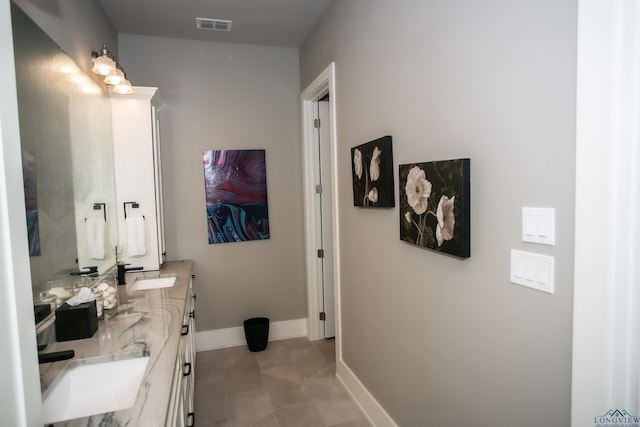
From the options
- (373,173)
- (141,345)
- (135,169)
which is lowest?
(141,345)

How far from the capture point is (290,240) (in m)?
3.79

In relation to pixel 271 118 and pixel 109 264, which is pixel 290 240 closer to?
pixel 271 118

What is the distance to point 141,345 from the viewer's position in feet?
4.91

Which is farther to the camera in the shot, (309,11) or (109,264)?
(309,11)

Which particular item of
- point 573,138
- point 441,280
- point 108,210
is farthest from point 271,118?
point 573,138

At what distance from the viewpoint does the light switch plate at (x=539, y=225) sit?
3.55 ft

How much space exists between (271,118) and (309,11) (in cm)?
107

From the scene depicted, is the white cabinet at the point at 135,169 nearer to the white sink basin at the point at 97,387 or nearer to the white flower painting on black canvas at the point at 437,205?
the white sink basin at the point at 97,387

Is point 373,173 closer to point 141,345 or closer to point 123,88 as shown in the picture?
point 141,345

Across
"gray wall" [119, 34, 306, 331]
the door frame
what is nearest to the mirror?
"gray wall" [119, 34, 306, 331]

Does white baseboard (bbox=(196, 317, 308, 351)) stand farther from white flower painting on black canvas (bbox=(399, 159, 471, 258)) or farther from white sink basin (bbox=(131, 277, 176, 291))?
white flower painting on black canvas (bbox=(399, 159, 471, 258))

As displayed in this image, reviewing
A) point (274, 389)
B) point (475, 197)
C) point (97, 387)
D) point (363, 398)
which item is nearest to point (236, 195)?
point (274, 389)

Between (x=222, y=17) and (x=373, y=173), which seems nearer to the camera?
(x=373, y=173)

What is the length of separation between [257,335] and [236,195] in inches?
53.3
